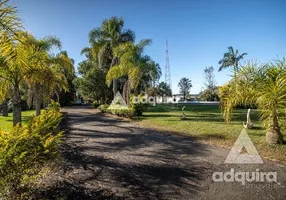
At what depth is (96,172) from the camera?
5320 millimetres

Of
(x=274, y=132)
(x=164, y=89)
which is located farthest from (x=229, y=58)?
(x=274, y=132)

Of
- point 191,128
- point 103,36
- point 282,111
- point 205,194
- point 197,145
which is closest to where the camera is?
point 205,194

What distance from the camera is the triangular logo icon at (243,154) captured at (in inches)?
244

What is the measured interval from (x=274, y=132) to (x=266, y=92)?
1548 mm

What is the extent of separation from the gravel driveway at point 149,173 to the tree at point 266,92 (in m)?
2.07

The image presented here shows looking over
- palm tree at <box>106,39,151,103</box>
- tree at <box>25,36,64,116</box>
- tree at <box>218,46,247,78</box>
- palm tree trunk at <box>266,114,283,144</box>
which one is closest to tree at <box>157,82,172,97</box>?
tree at <box>218,46,247,78</box>

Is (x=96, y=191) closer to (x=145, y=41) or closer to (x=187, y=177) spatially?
(x=187, y=177)

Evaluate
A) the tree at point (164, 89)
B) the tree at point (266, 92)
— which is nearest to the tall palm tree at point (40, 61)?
the tree at point (266, 92)

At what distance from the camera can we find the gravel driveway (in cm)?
421

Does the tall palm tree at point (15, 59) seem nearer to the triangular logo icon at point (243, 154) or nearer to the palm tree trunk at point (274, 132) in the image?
the triangular logo icon at point (243, 154)

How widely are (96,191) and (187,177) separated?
2.17m

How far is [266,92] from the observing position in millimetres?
7363

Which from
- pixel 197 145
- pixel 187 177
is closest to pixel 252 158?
pixel 197 145

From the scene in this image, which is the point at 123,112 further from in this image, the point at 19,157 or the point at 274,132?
the point at 19,157
